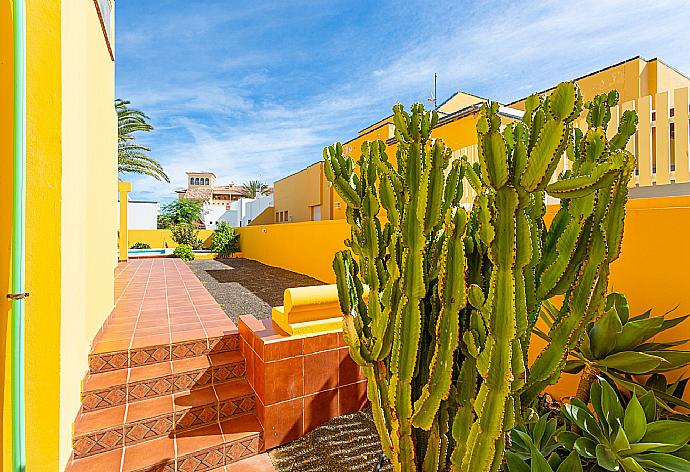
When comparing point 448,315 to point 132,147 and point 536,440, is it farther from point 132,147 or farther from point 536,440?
point 132,147

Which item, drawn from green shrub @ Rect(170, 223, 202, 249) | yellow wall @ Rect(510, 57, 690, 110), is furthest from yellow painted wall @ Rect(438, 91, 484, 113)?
green shrub @ Rect(170, 223, 202, 249)

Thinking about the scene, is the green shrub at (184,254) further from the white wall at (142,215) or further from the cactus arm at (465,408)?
the cactus arm at (465,408)

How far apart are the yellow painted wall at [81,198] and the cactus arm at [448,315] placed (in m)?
2.67

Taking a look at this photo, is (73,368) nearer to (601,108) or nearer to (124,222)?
(601,108)

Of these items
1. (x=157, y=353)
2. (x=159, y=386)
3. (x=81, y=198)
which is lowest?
(x=159, y=386)

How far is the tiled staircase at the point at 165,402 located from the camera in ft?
9.55

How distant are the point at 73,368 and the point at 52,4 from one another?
113 inches

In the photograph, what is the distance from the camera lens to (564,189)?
1396 mm

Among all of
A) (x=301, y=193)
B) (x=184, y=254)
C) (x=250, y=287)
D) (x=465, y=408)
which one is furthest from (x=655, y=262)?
(x=184, y=254)

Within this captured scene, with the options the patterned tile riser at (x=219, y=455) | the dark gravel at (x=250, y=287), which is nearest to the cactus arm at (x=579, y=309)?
the patterned tile riser at (x=219, y=455)

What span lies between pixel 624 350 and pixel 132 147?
67.4ft

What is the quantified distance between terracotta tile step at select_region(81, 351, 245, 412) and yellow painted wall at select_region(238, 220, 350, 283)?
4.82 metres

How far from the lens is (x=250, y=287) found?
941 centimetres

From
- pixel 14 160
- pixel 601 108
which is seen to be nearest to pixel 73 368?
pixel 14 160
